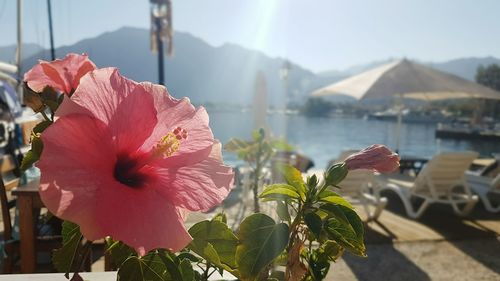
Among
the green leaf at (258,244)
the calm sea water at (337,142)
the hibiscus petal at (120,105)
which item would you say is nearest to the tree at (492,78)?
the calm sea water at (337,142)

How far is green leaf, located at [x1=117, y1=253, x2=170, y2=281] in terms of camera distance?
45 cm

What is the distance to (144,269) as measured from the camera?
47 cm

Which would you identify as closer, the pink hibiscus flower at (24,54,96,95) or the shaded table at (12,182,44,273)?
the pink hibiscus flower at (24,54,96,95)

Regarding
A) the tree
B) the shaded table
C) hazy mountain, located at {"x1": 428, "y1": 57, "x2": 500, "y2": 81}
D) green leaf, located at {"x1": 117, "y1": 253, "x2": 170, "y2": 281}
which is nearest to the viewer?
green leaf, located at {"x1": 117, "y1": 253, "x2": 170, "y2": 281}

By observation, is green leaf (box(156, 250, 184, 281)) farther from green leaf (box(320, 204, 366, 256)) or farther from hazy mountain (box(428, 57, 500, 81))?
hazy mountain (box(428, 57, 500, 81))

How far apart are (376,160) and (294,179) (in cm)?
13

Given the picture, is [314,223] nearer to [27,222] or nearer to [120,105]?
[120,105]

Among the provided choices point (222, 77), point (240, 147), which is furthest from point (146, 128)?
point (222, 77)

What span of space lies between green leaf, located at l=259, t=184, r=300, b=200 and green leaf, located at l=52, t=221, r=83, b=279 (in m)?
0.25

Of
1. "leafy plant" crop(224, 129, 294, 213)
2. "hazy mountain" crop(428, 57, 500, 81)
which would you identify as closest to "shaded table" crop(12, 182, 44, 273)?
"leafy plant" crop(224, 129, 294, 213)

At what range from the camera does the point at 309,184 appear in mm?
541

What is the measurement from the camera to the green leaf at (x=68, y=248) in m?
0.49

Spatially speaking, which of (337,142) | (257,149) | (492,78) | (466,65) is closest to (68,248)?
(257,149)

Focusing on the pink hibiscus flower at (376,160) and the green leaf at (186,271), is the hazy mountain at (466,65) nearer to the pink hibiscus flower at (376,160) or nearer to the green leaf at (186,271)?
the pink hibiscus flower at (376,160)
